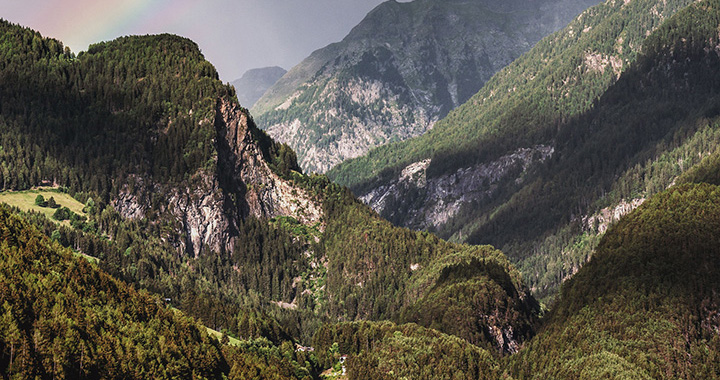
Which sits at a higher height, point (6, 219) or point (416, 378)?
point (6, 219)

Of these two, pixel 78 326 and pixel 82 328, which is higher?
pixel 78 326

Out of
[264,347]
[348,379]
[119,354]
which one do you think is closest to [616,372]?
[348,379]

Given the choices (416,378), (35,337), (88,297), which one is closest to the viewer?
(35,337)

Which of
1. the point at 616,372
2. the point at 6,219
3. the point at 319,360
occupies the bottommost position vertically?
the point at 616,372

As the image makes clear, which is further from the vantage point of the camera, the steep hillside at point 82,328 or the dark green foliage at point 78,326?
the steep hillside at point 82,328

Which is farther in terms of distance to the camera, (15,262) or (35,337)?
(15,262)

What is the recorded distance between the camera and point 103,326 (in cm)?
11312

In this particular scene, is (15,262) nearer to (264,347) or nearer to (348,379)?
(264,347)

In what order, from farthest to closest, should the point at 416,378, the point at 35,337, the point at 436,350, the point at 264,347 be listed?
the point at 436,350, the point at 416,378, the point at 264,347, the point at 35,337

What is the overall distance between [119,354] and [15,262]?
75.6ft

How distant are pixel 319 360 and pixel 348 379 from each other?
19276mm

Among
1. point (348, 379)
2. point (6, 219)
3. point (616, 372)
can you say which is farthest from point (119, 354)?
point (616, 372)

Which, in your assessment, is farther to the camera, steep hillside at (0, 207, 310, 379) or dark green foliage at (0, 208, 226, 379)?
steep hillside at (0, 207, 310, 379)

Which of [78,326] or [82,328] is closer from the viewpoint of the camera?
[78,326]
